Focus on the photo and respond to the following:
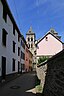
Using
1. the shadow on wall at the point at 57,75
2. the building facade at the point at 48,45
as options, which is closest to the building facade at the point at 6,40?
the shadow on wall at the point at 57,75

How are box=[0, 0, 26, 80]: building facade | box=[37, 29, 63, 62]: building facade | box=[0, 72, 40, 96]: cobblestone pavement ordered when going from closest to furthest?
box=[0, 72, 40, 96]: cobblestone pavement < box=[0, 0, 26, 80]: building facade < box=[37, 29, 63, 62]: building facade

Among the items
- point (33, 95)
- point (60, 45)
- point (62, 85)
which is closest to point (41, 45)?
point (60, 45)

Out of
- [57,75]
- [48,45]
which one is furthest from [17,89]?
[48,45]

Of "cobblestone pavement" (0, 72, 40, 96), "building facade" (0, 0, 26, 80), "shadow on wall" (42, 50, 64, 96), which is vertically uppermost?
"building facade" (0, 0, 26, 80)

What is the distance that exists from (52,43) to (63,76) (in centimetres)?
4055

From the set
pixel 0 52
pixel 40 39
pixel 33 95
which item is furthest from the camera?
pixel 40 39

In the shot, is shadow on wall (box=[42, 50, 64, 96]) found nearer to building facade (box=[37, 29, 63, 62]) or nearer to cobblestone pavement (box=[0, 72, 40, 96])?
cobblestone pavement (box=[0, 72, 40, 96])

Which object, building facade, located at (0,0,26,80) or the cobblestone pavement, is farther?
building facade, located at (0,0,26,80)

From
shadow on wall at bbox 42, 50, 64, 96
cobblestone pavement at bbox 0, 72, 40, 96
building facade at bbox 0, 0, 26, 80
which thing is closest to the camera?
shadow on wall at bbox 42, 50, 64, 96

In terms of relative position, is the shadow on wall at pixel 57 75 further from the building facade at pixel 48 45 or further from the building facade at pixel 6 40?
the building facade at pixel 48 45

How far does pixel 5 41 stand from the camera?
2072cm

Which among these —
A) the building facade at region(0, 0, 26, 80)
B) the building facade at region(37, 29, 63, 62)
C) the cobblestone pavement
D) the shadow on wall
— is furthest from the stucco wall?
the shadow on wall

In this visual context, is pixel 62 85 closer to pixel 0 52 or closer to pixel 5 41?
pixel 0 52

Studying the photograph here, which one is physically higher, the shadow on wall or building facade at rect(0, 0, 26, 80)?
building facade at rect(0, 0, 26, 80)
